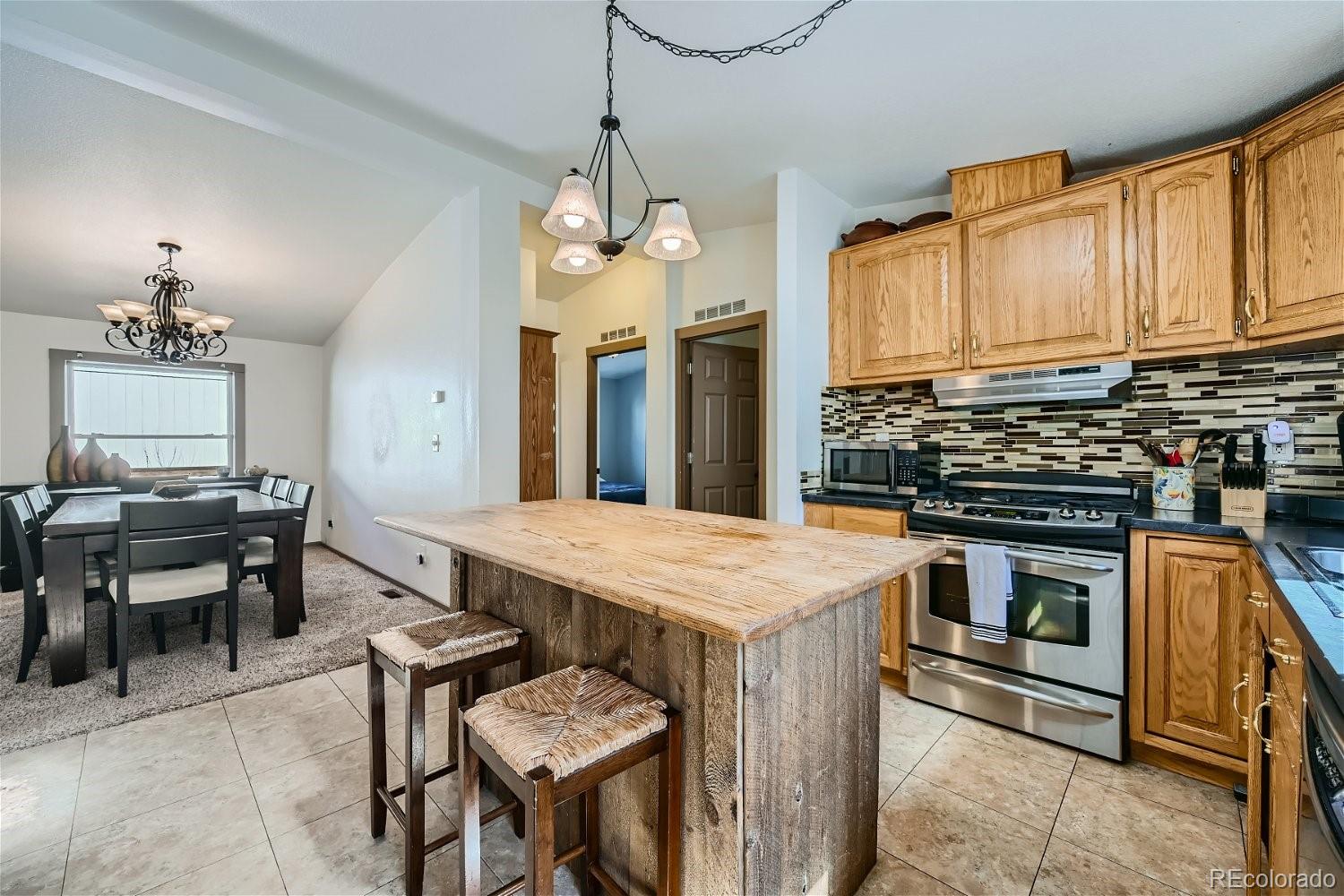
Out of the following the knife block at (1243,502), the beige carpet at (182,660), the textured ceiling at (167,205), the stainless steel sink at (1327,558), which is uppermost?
the textured ceiling at (167,205)

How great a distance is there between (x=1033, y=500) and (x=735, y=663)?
7.30ft

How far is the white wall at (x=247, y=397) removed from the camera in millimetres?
4414

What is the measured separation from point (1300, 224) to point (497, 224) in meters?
3.57

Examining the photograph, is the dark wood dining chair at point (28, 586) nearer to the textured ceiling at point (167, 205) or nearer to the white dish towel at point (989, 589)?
the textured ceiling at point (167, 205)

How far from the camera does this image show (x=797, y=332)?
2.98 meters

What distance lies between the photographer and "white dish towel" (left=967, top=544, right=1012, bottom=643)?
7.31ft

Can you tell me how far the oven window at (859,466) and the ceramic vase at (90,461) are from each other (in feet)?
19.4

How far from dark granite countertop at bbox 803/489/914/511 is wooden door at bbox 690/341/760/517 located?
1193 millimetres

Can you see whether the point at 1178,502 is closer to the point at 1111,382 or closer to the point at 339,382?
the point at 1111,382

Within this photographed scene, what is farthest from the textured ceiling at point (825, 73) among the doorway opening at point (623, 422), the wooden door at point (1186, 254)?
the doorway opening at point (623, 422)

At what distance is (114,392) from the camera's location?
497 cm

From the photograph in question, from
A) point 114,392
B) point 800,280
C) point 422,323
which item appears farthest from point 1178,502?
point 114,392

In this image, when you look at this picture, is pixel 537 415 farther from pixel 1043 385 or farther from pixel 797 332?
pixel 1043 385

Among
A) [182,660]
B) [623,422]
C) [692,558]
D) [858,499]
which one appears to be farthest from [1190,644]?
[623,422]
